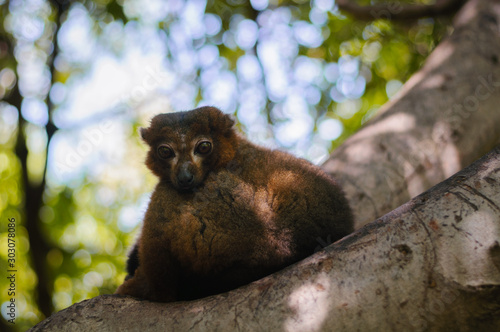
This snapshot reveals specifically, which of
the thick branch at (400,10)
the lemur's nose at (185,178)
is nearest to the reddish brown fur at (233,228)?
the lemur's nose at (185,178)

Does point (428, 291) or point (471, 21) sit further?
point (471, 21)

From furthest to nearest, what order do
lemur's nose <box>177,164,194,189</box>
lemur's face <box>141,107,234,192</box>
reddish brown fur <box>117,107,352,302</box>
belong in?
lemur's face <box>141,107,234,192</box> → lemur's nose <box>177,164,194,189</box> → reddish brown fur <box>117,107,352,302</box>

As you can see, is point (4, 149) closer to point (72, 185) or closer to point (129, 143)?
point (72, 185)

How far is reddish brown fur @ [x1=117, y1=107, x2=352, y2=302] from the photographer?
149 inches

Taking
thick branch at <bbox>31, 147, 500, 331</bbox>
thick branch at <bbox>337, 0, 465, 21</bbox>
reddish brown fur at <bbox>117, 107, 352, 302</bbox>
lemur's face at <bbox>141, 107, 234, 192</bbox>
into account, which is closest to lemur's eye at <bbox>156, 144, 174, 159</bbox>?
lemur's face at <bbox>141, 107, 234, 192</bbox>

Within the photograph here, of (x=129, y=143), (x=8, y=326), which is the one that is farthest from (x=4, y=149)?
(x=8, y=326)

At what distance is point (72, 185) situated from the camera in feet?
37.3

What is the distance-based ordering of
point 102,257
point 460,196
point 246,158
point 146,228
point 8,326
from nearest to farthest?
point 460,196
point 146,228
point 246,158
point 8,326
point 102,257

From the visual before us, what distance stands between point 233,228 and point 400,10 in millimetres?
6553

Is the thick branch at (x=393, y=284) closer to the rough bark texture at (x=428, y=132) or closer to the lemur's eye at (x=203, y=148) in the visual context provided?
the lemur's eye at (x=203, y=148)

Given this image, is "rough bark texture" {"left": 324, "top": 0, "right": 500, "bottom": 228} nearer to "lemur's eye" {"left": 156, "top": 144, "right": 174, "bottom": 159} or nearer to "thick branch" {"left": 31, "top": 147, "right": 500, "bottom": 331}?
"lemur's eye" {"left": 156, "top": 144, "right": 174, "bottom": 159}

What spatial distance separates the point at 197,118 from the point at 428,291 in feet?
11.0

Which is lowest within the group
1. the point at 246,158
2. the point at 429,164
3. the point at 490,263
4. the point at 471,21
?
the point at 429,164

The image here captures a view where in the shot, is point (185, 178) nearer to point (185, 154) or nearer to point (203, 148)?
point (185, 154)
